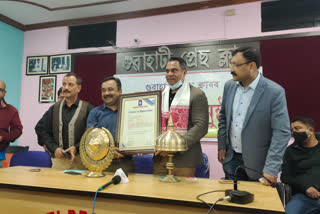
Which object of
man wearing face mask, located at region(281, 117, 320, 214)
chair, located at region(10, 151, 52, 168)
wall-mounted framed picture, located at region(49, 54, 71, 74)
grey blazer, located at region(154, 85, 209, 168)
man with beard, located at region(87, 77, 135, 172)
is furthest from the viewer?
wall-mounted framed picture, located at region(49, 54, 71, 74)

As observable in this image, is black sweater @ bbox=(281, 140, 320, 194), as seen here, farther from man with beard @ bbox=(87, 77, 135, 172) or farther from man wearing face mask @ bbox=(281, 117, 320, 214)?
man with beard @ bbox=(87, 77, 135, 172)

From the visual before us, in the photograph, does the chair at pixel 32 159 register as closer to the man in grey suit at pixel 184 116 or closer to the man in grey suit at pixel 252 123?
the man in grey suit at pixel 184 116

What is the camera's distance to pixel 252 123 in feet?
6.00

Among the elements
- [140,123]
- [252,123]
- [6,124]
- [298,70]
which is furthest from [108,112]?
[298,70]

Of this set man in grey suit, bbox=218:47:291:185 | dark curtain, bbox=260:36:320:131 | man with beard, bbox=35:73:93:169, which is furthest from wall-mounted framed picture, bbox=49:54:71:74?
man in grey suit, bbox=218:47:291:185

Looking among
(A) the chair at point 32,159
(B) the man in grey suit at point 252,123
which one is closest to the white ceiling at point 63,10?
(B) the man in grey suit at point 252,123

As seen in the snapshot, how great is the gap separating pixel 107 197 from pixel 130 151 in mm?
464

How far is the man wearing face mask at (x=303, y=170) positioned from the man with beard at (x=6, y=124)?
323 cm

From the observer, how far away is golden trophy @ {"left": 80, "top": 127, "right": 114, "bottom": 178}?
5.46 feet

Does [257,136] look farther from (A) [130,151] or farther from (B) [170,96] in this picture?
(A) [130,151]

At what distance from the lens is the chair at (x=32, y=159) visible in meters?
2.56

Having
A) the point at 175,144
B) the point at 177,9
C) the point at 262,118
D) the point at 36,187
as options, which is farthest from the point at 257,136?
the point at 177,9

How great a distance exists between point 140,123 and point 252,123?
2.69 ft

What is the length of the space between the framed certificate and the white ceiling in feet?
9.12
